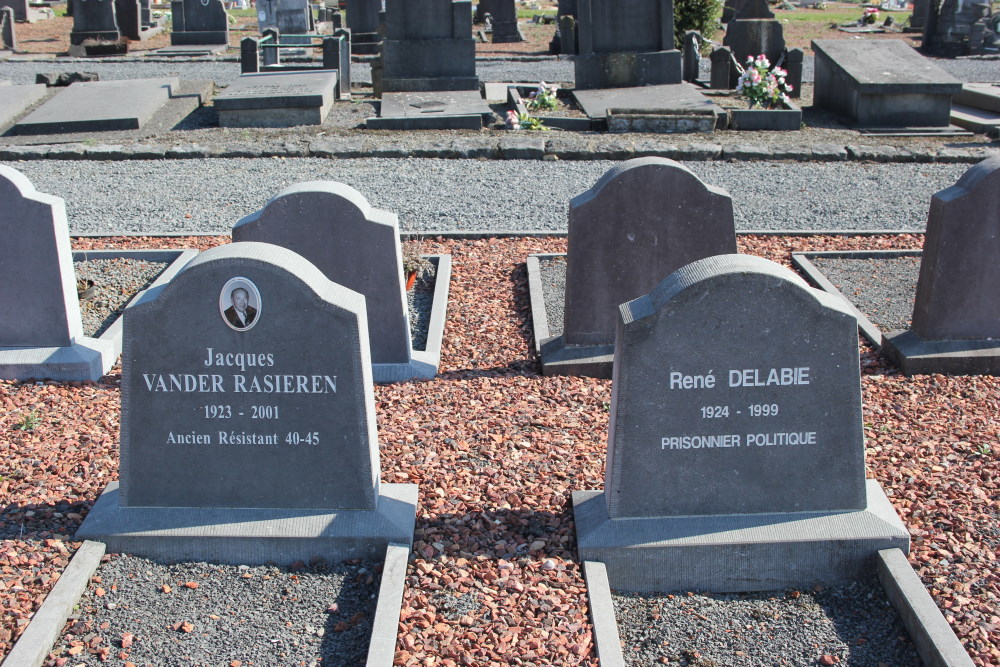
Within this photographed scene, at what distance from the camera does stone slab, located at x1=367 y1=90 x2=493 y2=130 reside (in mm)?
14883

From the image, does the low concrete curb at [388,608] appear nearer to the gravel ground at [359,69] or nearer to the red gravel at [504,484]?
the red gravel at [504,484]

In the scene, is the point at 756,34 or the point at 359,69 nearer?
the point at 756,34

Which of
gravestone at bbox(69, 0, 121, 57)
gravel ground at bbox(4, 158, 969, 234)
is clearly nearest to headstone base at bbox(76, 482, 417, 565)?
gravel ground at bbox(4, 158, 969, 234)

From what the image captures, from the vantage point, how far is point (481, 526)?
437 centimetres

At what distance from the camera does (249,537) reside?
13.6ft

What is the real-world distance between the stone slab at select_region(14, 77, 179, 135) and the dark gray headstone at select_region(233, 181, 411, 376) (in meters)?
9.82

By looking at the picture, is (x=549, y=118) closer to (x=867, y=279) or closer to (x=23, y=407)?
(x=867, y=279)

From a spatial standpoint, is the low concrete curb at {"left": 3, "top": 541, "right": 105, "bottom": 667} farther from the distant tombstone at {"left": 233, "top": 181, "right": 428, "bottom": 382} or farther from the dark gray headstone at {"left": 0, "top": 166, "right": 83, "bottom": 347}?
the dark gray headstone at {"left": 0, "top": 166, "right": 83, "bottom": 347}

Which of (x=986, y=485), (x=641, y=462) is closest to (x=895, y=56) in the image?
(x=986, y=485)

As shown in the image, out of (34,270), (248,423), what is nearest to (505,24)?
(34,270)

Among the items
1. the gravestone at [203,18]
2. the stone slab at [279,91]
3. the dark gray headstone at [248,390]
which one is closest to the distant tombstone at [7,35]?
the gravestone at [203,18]

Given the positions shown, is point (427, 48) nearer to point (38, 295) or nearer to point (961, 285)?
point (38, 295)

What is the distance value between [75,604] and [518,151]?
9939 millimetres

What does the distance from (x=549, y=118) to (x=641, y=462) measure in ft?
37.6
